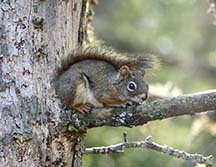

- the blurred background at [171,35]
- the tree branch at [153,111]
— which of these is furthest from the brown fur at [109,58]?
the blurred background at [171,35]

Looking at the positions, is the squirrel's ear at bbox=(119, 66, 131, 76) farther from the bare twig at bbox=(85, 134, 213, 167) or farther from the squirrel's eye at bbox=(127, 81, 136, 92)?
the bare twig at bbox=(85, 134, 213, 167)

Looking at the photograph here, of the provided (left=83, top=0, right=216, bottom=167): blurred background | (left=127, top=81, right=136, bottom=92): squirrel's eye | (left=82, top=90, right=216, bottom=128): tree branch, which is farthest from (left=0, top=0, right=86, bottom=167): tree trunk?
(left=83, top=0, right=216, bottom=167): blurred background

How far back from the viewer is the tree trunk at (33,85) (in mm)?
3104

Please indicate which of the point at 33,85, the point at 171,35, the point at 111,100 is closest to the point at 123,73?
the point at 111,100

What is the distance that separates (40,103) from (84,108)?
19cm

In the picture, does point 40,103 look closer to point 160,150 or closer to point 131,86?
point 160,150

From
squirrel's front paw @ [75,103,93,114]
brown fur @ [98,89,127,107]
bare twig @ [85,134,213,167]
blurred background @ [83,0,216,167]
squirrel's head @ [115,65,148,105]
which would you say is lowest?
bare twig @ [85,134,213,167]

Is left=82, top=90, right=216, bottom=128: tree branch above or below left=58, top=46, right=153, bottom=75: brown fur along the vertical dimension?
below

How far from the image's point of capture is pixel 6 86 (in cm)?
315

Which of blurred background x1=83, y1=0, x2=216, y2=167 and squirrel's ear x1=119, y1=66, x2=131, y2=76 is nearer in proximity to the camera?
squirrel's ear x1=119, y1=66, x2=131, y2=76

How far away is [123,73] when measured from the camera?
3.65 meters

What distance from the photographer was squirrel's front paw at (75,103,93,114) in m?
3.22

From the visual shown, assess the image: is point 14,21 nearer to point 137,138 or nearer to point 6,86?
point 6,86

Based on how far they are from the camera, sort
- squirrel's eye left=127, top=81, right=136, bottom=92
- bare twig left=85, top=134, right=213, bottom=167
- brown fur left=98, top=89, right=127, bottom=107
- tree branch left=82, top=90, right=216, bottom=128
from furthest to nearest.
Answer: squirrel's eye left=127, top=81, right=136, bottom=92, brown fur left=98, top=89, right=127, bottom=107, bare twig left=85, top=134, right=213, bottom=167, tree branch left=82, top=90, right=216, bottom=128
